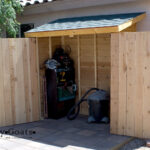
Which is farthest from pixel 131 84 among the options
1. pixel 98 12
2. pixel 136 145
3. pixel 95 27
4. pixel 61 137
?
pixel 98 12

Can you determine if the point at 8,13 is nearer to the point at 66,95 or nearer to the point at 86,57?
the point at 86,57

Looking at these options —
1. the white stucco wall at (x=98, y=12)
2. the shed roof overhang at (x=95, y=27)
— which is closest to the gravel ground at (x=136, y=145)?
the shed roof overhang at (x=95, y=27)

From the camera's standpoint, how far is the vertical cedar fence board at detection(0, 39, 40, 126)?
5969 millimetres

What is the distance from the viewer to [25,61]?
6281mm

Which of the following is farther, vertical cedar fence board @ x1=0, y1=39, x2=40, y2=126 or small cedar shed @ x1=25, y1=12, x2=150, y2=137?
vertical cedar fence board @ x1=0, y1=39, x2=40, y2=126

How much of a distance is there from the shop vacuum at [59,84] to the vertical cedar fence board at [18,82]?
376mm

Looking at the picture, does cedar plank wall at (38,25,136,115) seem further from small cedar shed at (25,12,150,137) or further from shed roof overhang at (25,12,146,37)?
shed roof overhang at (25,12,146,37)

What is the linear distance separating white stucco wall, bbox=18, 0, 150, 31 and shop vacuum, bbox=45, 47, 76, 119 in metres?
1.11

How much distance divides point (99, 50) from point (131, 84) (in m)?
1.92

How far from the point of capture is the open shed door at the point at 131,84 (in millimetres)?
4941

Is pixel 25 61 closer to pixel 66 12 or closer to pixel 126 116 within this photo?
pixel 66 12

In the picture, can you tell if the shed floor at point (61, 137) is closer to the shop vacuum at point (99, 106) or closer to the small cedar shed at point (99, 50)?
the shop vacuum at point (99, 106)

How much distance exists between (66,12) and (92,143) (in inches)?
156

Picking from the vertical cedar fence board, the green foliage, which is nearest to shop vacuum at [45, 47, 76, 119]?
the vertical cedar fence board
